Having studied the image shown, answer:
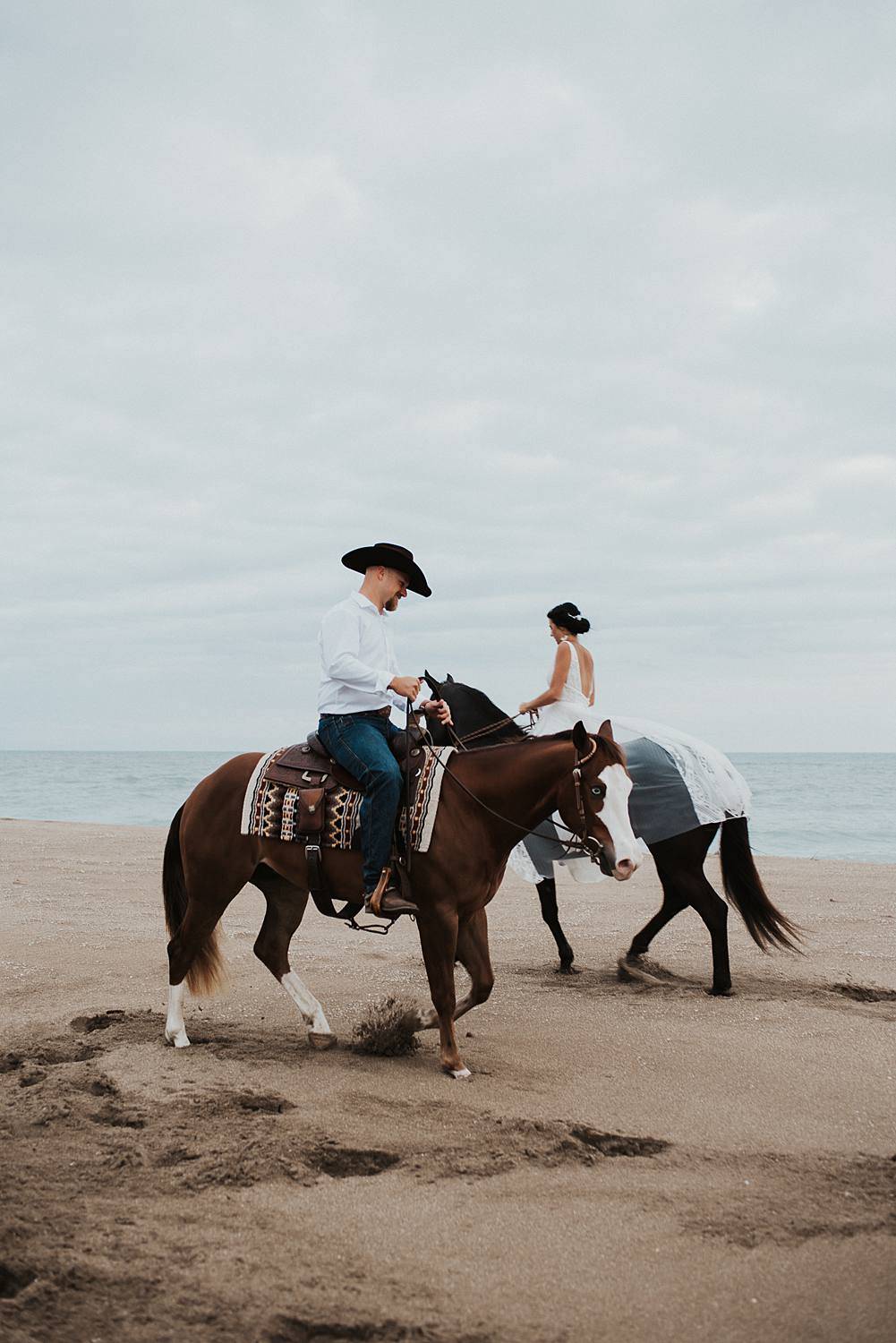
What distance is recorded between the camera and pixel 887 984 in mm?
6508

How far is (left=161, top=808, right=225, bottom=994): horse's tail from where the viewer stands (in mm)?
5465

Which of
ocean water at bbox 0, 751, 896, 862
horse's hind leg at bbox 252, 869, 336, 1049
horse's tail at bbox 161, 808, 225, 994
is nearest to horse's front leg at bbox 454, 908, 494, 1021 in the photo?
horse's hind leg at bbox 252, 869, 336, 1049

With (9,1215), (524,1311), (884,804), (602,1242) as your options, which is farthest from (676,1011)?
(884,804)

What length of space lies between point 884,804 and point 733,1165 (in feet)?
108

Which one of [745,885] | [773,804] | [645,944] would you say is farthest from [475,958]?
[773,804]

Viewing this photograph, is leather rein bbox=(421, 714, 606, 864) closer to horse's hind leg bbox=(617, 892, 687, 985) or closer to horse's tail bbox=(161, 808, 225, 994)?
horse's tail bbox=(161, 808, 225, 994)

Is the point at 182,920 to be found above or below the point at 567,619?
below

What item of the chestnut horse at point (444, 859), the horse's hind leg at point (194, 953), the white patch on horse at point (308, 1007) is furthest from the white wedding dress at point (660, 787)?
the horse's hind leg at point (194, 953)

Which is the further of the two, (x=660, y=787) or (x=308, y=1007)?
(x=660, y=787)

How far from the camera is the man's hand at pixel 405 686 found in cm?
497

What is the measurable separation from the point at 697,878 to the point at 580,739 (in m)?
2.07

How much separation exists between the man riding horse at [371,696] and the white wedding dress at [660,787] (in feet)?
4.97

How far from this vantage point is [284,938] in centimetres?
558

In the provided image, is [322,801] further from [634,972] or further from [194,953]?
[634,972]
